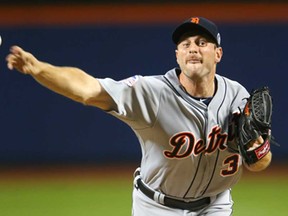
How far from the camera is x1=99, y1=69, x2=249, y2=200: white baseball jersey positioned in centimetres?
368

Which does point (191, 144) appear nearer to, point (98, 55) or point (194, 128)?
point (194, 128)

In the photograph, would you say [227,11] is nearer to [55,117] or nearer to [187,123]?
[55,117]

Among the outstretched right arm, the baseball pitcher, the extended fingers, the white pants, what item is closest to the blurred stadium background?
the white pants

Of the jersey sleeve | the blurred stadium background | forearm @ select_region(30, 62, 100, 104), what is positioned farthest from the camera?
the blurred stadium background

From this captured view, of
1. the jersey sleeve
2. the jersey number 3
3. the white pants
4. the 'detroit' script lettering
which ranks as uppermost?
the jersey sleeve

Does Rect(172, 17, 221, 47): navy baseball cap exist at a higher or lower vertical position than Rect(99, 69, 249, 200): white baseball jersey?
higher

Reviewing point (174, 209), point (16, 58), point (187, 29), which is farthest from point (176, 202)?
point (16, 58)

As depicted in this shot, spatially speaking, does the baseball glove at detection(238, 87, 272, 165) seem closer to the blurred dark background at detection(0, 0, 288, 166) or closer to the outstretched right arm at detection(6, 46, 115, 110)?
the outstretched right arm at detection(6, 46, 115, 110)

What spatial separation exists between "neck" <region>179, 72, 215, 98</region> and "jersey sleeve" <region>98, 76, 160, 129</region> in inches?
8.0

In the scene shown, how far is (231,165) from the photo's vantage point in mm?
3881

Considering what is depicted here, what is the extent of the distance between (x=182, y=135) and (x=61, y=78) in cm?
96

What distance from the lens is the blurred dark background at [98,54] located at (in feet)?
26.0

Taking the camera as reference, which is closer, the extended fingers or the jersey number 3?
the extended fingers

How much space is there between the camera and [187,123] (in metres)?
3.75
